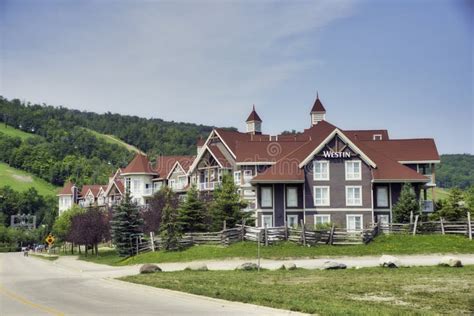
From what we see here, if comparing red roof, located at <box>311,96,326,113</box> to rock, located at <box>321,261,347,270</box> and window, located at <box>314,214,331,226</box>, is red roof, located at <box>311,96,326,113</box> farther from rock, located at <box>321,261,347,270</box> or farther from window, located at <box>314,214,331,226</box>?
rock, located at <box>321,261,347,270</box>

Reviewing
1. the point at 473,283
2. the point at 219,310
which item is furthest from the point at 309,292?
the point at 473,283

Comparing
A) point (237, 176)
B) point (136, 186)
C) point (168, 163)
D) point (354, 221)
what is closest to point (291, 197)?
point (354, 221)

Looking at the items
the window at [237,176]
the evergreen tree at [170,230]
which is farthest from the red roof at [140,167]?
the evergreen tree at [170,230]

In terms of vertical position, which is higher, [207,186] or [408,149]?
[408,149]

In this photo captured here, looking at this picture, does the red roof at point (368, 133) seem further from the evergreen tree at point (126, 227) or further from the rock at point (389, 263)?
the rock at point (389, 263)

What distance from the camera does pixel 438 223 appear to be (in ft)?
131

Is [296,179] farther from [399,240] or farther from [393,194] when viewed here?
[399,240]

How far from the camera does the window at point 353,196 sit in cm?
4822

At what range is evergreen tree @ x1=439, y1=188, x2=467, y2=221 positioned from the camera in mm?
43500

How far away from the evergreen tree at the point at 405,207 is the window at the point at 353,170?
4637mm

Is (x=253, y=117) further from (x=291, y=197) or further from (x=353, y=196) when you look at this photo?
(x=353, y=196)

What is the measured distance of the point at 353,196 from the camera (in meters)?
48.3

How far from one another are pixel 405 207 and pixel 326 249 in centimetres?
1147

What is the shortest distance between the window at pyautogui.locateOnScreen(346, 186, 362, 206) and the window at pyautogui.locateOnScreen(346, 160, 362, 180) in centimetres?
87
